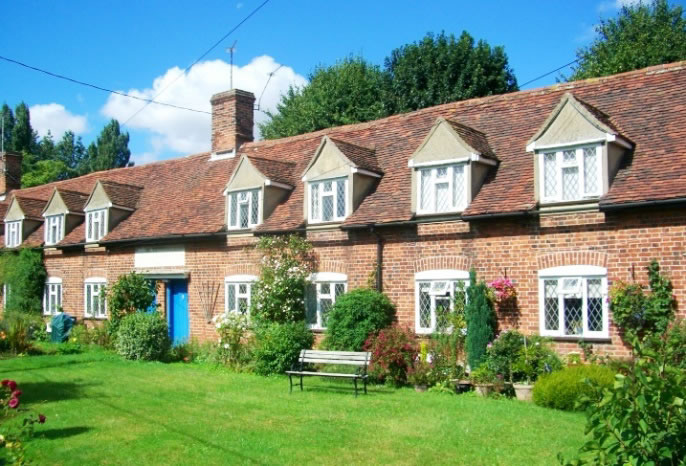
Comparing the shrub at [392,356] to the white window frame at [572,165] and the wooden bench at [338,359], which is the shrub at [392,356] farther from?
the white window frame at [572,165]

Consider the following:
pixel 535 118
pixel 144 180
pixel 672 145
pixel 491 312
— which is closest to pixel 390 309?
pixel 491 312

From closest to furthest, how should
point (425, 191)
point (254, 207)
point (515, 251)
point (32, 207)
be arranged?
point (515, 251)
point (425, 191)
point (254, 207)
point (32, 207)

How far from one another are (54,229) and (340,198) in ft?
55.7

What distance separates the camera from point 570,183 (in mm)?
15602

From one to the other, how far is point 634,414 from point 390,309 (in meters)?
13.0

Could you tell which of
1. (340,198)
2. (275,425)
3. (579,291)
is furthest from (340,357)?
(340,198)

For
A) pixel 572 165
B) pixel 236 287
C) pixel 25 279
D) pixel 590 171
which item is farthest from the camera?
pixel 25 279

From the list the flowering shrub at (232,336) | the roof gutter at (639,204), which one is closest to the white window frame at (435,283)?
the roof gutter at (639,204)

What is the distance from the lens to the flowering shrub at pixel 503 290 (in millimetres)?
15969

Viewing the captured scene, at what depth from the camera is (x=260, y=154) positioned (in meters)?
25.6

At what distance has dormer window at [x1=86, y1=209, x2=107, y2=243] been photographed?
28.0 m

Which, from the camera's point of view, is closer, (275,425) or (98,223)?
(275,425)

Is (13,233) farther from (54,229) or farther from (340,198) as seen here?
(340,198)

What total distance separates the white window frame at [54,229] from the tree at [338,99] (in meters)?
16.4
